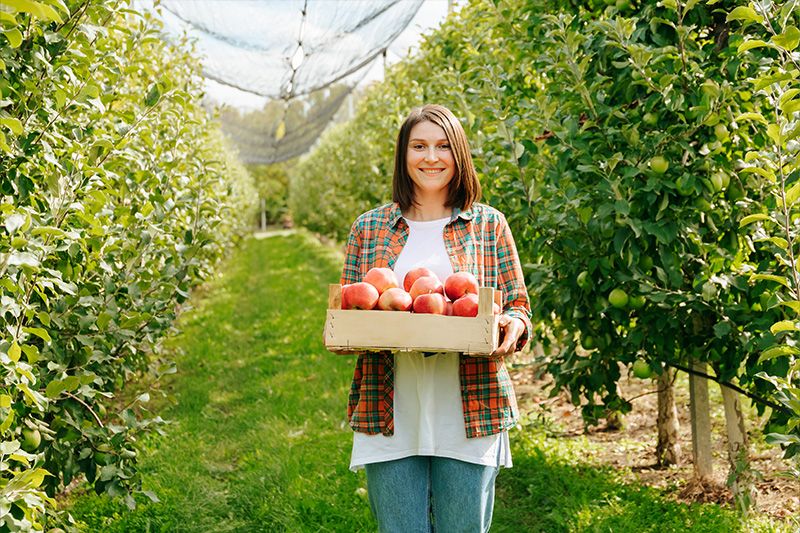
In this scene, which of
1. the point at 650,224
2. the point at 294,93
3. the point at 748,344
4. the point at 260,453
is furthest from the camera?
the point at 294,93

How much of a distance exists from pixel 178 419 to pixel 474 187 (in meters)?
3.93

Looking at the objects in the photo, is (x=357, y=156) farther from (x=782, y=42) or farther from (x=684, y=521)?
(x=782, y=42)

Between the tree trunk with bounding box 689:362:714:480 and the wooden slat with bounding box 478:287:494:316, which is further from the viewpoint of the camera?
the tree trunk with bounding box 689:362:714:480

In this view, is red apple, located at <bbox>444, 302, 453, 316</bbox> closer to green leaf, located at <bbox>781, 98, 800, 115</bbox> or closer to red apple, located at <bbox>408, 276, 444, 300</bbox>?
red apple, located at <bbox>408, 276, 444, 300</bbox>

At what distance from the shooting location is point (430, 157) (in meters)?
2.21

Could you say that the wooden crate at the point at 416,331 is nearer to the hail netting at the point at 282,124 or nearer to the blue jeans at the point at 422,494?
the blue jeans at the point at 422,494

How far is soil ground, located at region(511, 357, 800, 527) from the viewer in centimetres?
358

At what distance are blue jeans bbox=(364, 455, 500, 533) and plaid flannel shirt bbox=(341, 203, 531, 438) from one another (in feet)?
0.36

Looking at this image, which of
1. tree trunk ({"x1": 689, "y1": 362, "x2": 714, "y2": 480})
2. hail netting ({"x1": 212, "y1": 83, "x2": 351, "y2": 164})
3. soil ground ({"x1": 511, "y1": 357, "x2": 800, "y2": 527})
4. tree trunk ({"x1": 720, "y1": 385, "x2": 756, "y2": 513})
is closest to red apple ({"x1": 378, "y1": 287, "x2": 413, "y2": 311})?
soil ground ({"x1": 511, "y1": 357, "x2": 800, "y2": 527})

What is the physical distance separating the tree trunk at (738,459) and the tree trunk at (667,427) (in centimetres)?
41

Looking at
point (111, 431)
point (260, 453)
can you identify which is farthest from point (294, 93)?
point (111, 431)

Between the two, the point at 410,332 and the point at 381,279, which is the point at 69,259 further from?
the point at 410,332

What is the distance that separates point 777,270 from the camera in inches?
118

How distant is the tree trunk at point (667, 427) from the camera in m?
3.98
